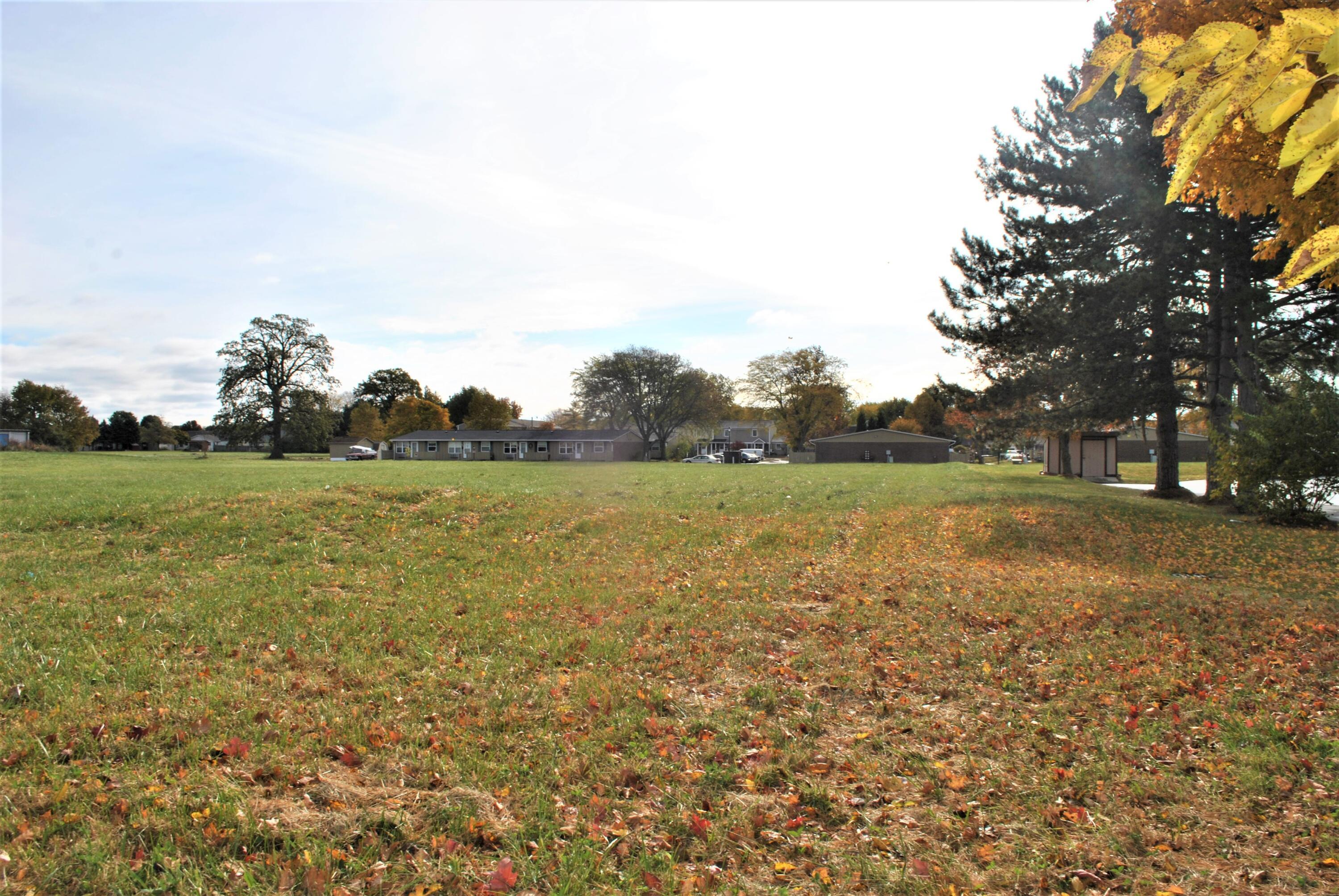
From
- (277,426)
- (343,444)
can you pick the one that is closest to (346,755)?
(277,426)

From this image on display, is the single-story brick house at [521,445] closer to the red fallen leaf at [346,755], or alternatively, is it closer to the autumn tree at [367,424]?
the autumn tree at [367,424]

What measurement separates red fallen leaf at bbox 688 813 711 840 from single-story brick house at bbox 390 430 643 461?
7424cm

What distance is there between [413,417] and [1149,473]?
78.5m

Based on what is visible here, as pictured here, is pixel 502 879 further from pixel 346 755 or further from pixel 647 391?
pixel 647 391

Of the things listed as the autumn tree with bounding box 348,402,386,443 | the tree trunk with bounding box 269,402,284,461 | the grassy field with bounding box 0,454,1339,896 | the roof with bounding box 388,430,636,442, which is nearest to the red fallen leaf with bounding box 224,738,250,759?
the grassy field with bounding box 0,454,1339,896

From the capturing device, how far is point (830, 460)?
230 ft

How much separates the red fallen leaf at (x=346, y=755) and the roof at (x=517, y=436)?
243 feet

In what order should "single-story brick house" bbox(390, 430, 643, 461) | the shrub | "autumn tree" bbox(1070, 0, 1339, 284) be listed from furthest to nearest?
"single-story brick house" bbox(390, 430, 643, 461)
the shrub
"autumn tree" bbox(1070, 0, 1339, 284)

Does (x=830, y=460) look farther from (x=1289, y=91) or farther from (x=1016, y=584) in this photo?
(x=1289, y=91)

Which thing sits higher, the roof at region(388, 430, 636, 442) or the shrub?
the roof at region(388, 430, 636, 442)

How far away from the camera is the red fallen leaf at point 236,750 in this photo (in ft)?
13.3

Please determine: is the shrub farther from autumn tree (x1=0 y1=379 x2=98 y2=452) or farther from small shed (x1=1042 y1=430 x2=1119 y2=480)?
autumn tree (x1=0 y1=379 x2=98 y2=452)

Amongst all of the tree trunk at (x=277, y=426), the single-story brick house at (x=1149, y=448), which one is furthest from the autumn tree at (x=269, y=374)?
the single-story brick house at (x=1149, y=448)

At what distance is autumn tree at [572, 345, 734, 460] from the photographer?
231 ft
